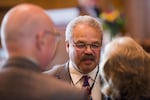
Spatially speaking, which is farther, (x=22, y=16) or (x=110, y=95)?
(x=110, y=95)

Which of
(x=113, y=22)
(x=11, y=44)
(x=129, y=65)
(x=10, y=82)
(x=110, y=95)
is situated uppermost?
(x=11, y=44)

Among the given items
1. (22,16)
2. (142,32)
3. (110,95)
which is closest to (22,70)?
(22,16)

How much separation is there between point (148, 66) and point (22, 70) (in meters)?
0.88

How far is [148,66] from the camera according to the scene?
226 cm

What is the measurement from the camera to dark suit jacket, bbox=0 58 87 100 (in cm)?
160

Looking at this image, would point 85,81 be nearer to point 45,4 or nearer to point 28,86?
point 28,86

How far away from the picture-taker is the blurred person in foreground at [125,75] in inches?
88.0

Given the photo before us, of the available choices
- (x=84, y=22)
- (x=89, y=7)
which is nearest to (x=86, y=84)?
(x=84, y=22)

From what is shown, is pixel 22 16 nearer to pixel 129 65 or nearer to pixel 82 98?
pixel 82 98

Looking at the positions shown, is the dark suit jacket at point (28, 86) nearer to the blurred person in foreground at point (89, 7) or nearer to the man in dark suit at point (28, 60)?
the man in dark suit at point (28, 60)

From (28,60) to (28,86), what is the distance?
0.34 ft

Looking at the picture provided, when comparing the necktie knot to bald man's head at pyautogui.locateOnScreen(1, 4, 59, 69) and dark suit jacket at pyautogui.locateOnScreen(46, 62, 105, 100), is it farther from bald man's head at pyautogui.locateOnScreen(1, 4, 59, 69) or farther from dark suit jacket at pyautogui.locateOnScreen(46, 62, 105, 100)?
bald man's head at pyautogui.locateOnScreen(1, 4, 59, 69)

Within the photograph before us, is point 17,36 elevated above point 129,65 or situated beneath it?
elevated above

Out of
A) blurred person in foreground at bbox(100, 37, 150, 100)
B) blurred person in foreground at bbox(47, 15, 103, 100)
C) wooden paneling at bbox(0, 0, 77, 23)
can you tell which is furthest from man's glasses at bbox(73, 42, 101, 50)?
wooden paneling at bbox(0, 0, 77, 23)
